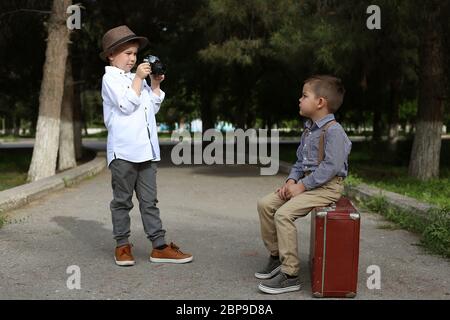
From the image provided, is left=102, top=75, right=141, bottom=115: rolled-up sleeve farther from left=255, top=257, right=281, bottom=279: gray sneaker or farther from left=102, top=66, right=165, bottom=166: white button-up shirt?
left=255, top=257, right=281, bottom=279: gray sneaker

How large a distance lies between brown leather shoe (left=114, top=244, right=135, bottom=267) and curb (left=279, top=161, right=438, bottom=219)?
316 centimetres

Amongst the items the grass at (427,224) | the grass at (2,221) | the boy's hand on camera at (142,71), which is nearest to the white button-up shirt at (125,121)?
the boy's hand on camera at (142,71)

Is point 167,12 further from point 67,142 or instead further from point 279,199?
point 279,199

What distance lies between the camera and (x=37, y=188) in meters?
8.33

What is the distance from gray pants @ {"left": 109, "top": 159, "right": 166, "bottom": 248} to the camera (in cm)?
434

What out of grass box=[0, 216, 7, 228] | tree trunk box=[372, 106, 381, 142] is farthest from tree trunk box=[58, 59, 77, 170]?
tree trunk box=[372, 106, 381, 142]

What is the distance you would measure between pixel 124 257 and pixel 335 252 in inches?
66.9

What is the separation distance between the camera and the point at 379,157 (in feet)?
54.2

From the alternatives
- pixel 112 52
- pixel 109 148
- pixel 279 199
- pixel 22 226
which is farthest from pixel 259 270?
pixel 22 226

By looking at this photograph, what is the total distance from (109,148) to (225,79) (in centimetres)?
1903

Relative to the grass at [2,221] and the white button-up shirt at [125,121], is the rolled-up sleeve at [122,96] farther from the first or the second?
the grass at [2,221]

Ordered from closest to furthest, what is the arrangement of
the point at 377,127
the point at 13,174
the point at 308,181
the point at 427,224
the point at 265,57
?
the point at 308,181 → the point at 427,224 → the point at 13,174 → the point at 265,57 → the point at 377,127

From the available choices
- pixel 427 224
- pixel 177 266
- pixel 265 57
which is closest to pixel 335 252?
pixel 177 266

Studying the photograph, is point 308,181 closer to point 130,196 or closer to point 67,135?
point 130,196
